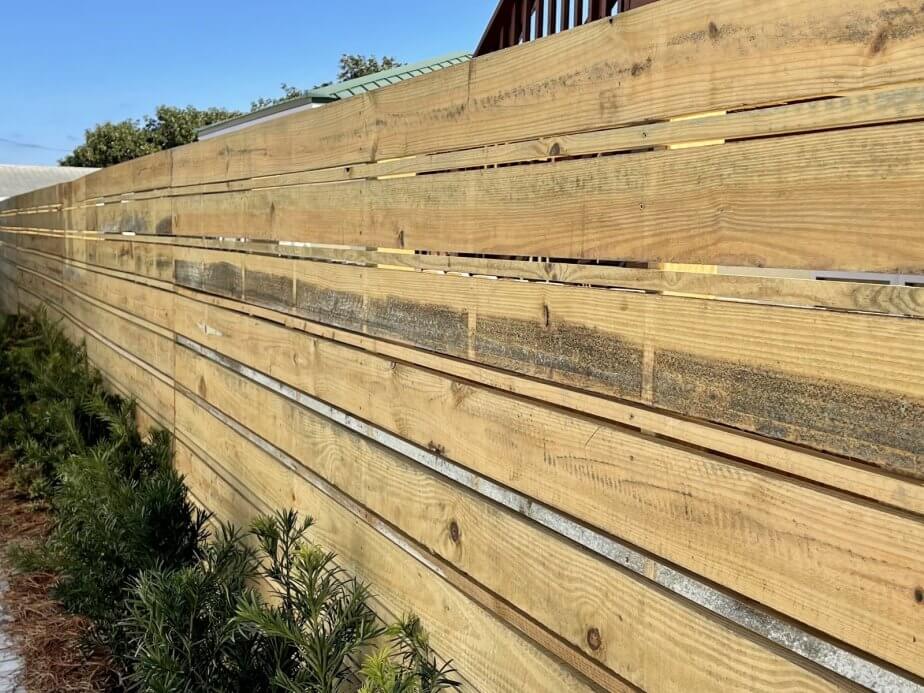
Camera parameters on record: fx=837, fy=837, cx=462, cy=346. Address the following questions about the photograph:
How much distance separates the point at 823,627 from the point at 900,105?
0.72m

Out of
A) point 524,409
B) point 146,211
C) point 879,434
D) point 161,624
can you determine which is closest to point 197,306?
point 146,211

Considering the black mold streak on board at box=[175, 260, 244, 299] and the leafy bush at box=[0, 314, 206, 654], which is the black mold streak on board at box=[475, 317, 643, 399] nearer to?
the leafy bush at box=[0, 314, 206, 654]

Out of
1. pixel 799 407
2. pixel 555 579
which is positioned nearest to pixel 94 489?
pixel 555 579

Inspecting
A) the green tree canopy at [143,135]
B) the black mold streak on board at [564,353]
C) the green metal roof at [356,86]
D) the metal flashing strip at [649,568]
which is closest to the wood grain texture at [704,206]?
the black mold streak on board at [564,353]

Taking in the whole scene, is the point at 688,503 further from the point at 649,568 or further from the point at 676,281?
the point at 676,281

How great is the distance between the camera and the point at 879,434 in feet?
3.66

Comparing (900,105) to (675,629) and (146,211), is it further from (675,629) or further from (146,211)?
(146,211)

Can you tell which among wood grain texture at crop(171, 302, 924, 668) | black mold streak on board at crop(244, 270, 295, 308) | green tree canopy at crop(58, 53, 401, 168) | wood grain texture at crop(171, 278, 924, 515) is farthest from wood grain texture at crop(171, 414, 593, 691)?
green tree canopy at crop(58, 53, 401, 168)

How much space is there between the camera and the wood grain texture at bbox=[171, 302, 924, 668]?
43.9 inches

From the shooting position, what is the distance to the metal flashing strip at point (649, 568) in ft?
3.72

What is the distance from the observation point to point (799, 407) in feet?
4.02

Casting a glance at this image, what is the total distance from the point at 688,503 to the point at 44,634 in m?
3.95

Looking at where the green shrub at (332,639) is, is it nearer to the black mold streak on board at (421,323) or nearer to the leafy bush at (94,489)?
the black mold streak on board at (421,323)

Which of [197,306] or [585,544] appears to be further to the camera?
[197,306]
